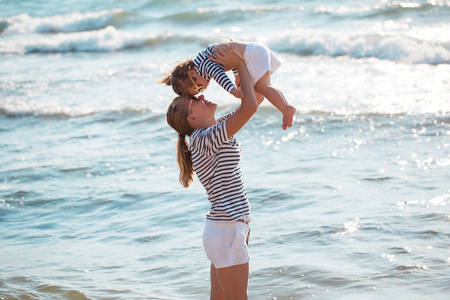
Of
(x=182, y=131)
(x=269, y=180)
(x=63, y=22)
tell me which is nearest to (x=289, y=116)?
(x=182, y=131)

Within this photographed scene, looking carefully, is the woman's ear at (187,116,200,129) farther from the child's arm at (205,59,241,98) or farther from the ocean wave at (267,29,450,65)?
the ocean wave at (267,29,450,65)

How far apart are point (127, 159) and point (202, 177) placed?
487cm

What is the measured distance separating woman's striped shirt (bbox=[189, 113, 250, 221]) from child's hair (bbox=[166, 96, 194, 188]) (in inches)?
3.7

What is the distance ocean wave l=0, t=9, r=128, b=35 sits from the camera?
2484 cm

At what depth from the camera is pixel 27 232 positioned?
19.5 feet

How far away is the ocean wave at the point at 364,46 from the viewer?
491 inches

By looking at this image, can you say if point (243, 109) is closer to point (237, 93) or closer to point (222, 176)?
point (237, 93)

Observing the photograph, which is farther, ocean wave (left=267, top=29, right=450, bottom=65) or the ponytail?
ocean wave (left=267, top=29, right=450, bottom=65)

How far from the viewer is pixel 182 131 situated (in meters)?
3.25

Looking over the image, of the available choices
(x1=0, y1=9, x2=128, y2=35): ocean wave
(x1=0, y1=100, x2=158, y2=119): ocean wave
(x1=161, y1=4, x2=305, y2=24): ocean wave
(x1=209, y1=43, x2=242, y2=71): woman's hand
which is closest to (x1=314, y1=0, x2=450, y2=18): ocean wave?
(x1=161, y1=4, x2=305, y2=24): ocean wave

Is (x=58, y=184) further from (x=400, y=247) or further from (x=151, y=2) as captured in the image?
(x=151, y=2)

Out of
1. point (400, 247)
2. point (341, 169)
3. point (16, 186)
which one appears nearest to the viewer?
point (400, 247)

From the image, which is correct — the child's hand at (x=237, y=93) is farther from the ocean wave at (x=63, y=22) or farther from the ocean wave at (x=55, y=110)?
the ocean wave at (x=63, y=22)

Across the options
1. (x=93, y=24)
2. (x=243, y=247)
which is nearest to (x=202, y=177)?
(x=243, y=247)
